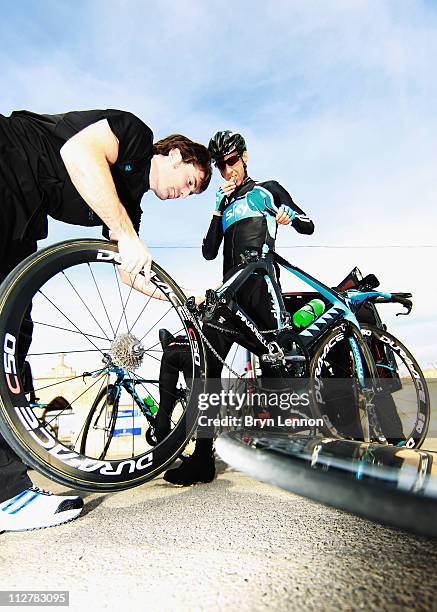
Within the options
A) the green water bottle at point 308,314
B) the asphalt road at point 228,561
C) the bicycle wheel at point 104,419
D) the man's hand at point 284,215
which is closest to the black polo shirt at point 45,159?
the asphalt road at point 228,561

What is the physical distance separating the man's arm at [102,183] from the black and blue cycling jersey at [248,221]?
146 centimetres

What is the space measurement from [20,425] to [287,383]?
1.97 metres

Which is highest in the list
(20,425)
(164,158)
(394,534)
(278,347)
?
(164,158)

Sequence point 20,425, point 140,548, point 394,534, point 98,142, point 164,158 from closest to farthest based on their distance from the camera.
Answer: point 394,534, point 140,548, point 20,425, point 98,142, point 164,158

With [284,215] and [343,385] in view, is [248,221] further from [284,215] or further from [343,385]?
[343,385]

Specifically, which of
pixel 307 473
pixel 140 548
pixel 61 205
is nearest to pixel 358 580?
pixel 307 473

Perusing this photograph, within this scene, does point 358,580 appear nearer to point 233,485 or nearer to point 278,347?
point 233,485

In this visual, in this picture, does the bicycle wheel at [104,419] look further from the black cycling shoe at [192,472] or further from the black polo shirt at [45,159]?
the black polo shirt at [45,159]

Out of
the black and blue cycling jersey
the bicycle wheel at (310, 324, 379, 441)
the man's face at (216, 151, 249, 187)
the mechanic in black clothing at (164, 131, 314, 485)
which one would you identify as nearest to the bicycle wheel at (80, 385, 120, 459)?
the mechanic in black clothing at (164, 131, 314, 485)

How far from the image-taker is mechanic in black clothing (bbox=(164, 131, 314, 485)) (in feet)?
9.98

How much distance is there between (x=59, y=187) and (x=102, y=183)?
361mm

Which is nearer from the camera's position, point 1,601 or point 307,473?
point 307,473

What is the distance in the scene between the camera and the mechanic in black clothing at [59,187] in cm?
157

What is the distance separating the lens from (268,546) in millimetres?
1003
